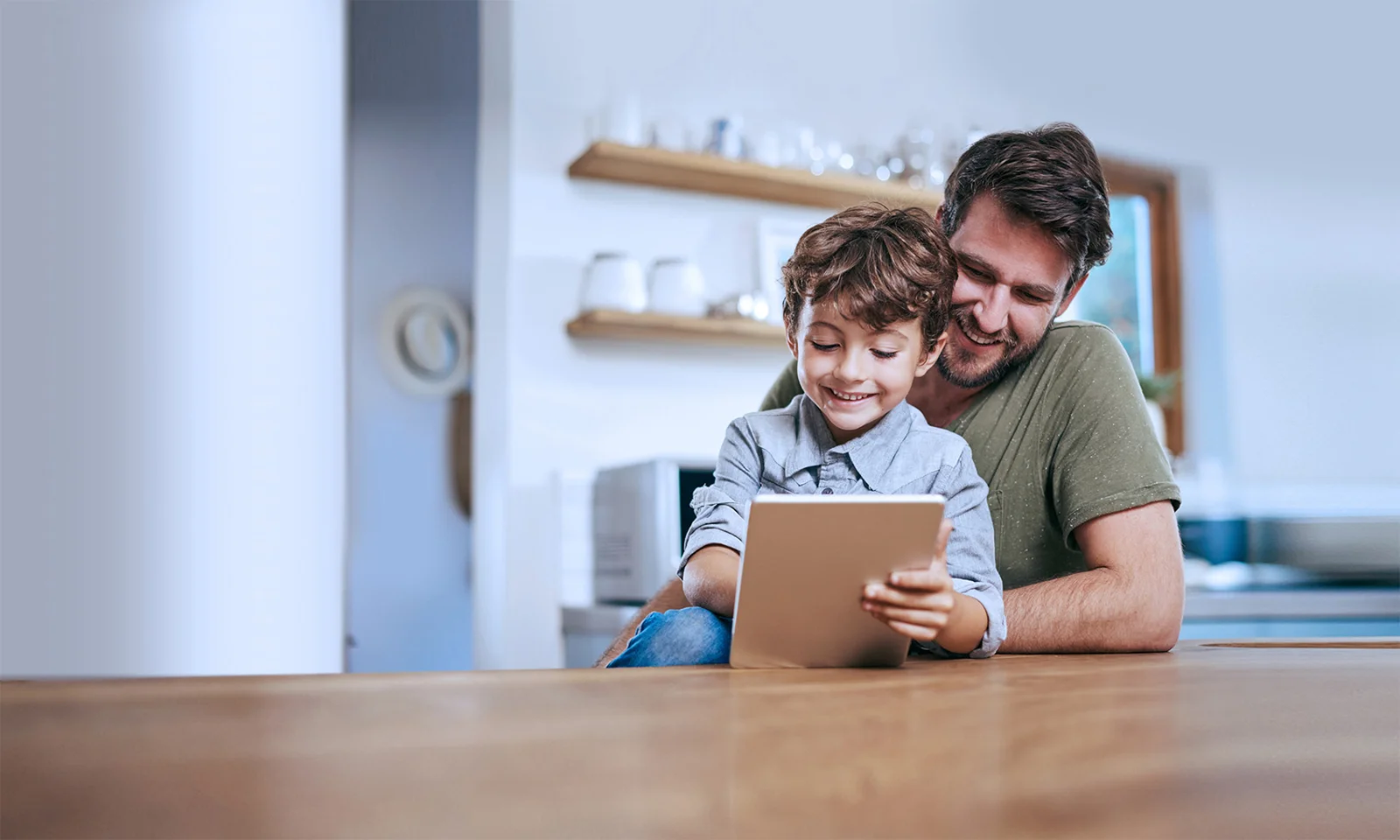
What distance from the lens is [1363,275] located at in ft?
13.6

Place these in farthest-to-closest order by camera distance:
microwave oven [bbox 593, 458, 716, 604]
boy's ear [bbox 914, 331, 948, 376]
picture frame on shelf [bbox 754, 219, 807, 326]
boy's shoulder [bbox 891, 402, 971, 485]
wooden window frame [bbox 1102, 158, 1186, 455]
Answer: wooden window frame [bbox 1102, 158, 1186, 455] < picture frame on shelf [bbox 754, 219, 807, 326] < microwave oven [bbox 593, 458, 716, 604] < boy's ear [bbox 914, 331, 948, 376] < boy's shoulder [bbox 891, 402, 971, 485]

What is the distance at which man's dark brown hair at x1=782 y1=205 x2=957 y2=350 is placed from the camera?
3.30ft

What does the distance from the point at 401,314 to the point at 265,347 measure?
3.47 meters

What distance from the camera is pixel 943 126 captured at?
11.9ft

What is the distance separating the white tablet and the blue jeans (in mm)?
202

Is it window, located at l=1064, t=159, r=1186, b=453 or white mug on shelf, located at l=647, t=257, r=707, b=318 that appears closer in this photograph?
white mug on shelf, located at l=647, t=257, r=707, b=318

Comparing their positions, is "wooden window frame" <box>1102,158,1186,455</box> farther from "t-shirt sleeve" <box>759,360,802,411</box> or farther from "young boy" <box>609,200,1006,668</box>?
"young boy" <box>609,200,1006,668</box>

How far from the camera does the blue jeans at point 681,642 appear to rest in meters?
0.91

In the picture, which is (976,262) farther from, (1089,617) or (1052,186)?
(1089,617)

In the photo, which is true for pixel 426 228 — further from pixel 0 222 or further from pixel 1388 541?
pixel 0 222

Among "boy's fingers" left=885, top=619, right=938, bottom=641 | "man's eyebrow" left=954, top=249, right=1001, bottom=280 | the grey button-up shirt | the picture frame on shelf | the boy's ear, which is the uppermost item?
the picture frame on shelf

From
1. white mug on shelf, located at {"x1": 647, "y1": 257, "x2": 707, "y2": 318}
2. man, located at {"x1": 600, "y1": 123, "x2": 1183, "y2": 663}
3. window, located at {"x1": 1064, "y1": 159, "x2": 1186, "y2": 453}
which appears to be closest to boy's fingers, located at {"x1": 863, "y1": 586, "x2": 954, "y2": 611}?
man, located at {"x1": 600, "y1": 123, "x2": 1183, "y2": 663}

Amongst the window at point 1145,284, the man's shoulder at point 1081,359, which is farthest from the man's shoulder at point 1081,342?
the window at point 1145,284

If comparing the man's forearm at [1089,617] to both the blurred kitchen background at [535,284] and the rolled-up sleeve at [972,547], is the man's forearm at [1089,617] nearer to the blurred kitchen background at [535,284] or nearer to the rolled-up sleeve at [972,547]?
the rolled-up sleeve at [972,547]
